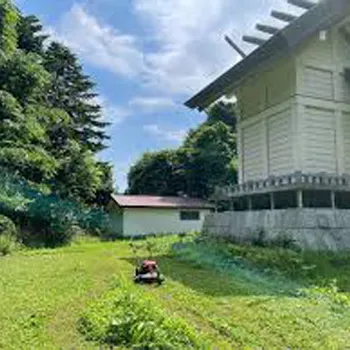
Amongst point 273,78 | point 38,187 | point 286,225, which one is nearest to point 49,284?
point 286,225

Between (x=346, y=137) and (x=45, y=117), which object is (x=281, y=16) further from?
(x=45, y=117)

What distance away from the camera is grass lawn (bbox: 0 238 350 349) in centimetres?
594

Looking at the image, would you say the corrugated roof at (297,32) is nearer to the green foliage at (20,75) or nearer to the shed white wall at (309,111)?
the shed white wall at (309,111)

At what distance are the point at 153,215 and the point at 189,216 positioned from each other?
235cm

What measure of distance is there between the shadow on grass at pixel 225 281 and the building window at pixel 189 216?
20.4 meters

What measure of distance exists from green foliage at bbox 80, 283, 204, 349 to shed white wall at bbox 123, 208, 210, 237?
24906mm

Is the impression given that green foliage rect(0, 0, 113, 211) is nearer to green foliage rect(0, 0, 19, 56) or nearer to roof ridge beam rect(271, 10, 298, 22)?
green foliage rect(0, 0, 19, 56)

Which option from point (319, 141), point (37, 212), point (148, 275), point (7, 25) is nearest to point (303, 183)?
point (319, 141)

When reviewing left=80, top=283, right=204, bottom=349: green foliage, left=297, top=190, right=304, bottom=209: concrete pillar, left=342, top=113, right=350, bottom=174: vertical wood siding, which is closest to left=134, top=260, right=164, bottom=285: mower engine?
left=80, top=283, right=204, bottom=349: green foliage

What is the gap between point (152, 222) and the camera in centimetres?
3222

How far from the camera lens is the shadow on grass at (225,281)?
8742 mm

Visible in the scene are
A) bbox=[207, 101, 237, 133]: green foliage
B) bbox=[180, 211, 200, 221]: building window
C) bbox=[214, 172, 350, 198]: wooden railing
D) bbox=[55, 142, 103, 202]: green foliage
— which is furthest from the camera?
bbox=[207, 101, 237, 133]: green foliage

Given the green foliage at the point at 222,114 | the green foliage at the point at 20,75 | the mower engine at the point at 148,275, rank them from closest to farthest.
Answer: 1. the mower engine at the point at 148,275
2. the green foliage at the point at 20,75
3. the green foliage at the point at 222,114

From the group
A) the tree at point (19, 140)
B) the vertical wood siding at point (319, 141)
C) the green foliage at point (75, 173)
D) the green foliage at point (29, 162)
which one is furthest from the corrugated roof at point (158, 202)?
the vertical wood siding at point (319, 141)
